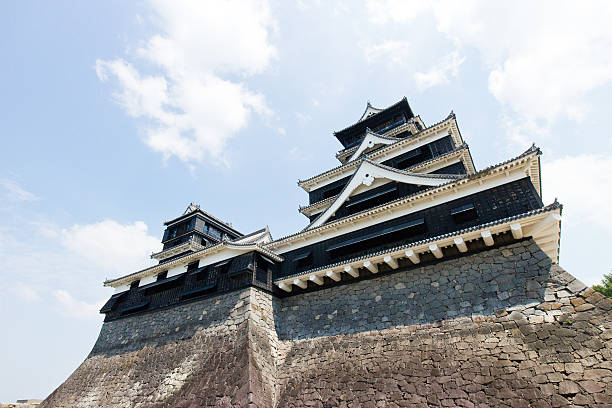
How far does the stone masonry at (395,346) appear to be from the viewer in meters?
→ 7.30

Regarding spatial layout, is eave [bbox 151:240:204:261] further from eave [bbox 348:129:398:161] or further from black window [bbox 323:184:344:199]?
eave [bbox 348:129:398:161]

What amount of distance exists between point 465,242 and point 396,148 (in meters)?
8.48

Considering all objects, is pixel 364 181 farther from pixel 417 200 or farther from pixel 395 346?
pixel 395 346

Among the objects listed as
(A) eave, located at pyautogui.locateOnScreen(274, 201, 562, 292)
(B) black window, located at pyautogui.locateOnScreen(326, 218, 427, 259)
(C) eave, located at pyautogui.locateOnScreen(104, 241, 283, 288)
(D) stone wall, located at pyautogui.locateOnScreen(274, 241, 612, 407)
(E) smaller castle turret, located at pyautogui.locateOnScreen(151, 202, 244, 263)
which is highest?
(E) smaller castle turret, located at pyautogui.locateOnScreen(151, 202, 244, 263)

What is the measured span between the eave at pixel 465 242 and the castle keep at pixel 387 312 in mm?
52

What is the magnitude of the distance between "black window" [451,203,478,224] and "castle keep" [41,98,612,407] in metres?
0.05

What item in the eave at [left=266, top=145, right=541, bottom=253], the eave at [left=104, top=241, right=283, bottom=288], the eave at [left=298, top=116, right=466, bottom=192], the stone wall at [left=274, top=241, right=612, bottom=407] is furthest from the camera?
the eave at [left=298, top=116, right=466, bottom=192]

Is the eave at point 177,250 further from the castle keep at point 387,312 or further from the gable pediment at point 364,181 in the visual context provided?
the gable pediment at point 364,181

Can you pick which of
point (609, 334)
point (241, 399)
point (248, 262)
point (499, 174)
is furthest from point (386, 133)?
point (241, 399)

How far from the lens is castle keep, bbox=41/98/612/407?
A: 766 cm

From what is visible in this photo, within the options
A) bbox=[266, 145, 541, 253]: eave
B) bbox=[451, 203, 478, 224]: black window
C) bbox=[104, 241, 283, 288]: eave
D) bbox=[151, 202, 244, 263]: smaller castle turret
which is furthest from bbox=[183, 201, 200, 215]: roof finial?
bbox=[451, 203, 478, 224]: black window

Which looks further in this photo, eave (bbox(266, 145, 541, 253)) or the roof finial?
the roof finial

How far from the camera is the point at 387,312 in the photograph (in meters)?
10.5

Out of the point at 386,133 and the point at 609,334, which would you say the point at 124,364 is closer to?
the point at 609,334
